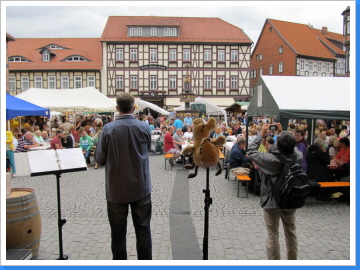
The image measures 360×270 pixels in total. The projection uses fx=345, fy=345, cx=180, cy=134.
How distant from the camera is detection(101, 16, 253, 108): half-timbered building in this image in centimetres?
3616

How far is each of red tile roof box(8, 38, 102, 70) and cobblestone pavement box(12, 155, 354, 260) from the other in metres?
30.6

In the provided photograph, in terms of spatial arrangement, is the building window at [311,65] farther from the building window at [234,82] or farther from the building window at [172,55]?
the building window at [172,55]

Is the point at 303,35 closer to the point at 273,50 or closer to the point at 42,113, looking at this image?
the point at 273,50

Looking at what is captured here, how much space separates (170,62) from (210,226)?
32399mm

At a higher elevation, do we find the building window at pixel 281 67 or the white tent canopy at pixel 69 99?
the building window at pixel 281 67

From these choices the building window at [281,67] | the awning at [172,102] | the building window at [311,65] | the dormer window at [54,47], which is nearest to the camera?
the awning at [172,102]

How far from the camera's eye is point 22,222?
148 inches

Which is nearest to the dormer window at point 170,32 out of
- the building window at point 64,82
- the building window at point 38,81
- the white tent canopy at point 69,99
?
the building window at point 64,82

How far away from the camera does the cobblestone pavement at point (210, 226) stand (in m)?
4.25

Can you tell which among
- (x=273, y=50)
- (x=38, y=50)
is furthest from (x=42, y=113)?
(x=273, y=50)

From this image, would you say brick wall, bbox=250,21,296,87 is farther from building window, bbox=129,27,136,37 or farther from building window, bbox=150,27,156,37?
building window, bbox=129,27,136,37

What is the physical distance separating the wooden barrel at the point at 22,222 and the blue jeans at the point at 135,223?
105 cm

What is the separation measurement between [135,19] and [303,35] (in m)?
19.8

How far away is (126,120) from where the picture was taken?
335 centimetres
